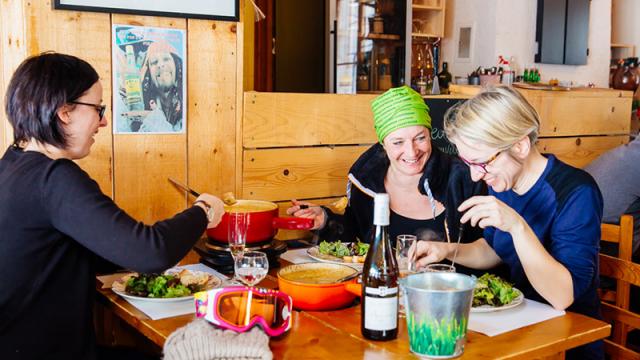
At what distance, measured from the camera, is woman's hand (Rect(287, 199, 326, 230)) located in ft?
8.30

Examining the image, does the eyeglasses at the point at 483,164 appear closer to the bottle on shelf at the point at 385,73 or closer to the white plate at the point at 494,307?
the white plate at the point at 494,307

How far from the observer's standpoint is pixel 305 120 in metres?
2.83

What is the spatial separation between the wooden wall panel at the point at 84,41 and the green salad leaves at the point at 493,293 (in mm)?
1326

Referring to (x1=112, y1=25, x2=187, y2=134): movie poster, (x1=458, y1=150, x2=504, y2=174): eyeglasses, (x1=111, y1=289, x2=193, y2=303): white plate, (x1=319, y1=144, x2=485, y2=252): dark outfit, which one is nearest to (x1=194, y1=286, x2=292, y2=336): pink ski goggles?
(x1=111, y1=289, x2=193, y2=303): white plate

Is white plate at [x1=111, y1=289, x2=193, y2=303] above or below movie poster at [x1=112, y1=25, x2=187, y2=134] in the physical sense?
below

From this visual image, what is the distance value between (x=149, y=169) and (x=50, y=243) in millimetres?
897

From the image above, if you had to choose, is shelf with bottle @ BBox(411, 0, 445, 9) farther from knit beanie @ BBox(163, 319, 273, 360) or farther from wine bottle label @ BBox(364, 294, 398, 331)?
knit beanie @ BBox(163, 319, 273, 360)

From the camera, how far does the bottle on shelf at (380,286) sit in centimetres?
146

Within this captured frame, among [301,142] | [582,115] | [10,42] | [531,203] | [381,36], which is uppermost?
[381,36]

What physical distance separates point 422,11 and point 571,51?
1.28 meters

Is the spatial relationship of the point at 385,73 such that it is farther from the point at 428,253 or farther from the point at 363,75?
the point at 428,253

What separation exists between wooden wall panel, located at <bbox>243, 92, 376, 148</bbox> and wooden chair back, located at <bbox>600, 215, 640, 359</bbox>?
3.74ft

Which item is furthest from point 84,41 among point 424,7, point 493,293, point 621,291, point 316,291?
point 424,7

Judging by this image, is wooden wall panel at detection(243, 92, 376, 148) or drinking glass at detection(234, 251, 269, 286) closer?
drinking glass at detection(234, 251, 269, 286)
